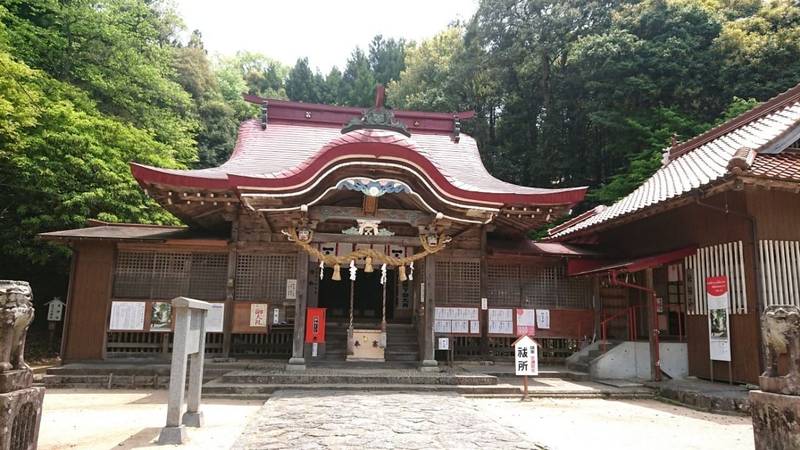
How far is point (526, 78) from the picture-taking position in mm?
29141

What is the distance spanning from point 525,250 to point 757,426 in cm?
874

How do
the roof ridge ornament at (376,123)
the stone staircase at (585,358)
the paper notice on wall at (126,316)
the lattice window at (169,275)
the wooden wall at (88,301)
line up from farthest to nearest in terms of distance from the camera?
the stone staircase at (585,358) → the lattice window at (169,275) → the paper notice on wall at (126,316) → the wooden wall at (88,301) → the roof ridge ornament at (376,123)

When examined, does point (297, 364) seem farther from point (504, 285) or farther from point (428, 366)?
point (504, 285)

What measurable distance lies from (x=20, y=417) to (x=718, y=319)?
1123cm

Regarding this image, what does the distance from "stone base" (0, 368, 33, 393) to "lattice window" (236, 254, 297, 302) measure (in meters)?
8.66

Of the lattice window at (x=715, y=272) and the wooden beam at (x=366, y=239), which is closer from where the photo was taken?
the lattice window at (x=715, y=272)

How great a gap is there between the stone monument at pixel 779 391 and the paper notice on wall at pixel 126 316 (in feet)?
38.4

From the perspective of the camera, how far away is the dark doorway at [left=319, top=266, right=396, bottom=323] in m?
19.3

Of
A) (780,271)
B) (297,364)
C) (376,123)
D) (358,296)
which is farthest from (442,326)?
(358,296)

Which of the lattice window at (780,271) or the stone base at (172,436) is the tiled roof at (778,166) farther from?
the stone base at (172,436)

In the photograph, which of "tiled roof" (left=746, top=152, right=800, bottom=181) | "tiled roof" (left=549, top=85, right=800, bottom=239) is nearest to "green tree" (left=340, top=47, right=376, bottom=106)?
"tiled roof" (left=549, top=85, right=800, bottom=239)

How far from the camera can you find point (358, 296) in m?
20.0

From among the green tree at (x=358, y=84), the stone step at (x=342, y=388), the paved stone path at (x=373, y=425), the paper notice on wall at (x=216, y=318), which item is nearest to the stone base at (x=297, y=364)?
the stone step at (x=342, y=388)

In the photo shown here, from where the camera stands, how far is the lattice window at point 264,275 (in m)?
12.1
